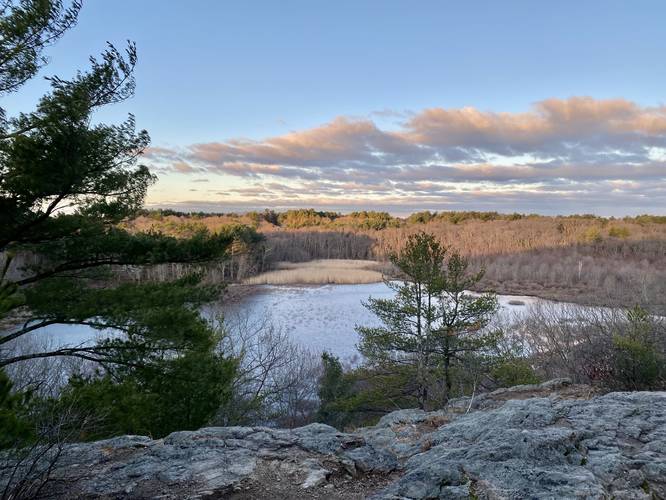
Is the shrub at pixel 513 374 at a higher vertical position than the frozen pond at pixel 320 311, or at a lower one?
higher

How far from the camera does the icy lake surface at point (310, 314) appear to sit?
23.6 m

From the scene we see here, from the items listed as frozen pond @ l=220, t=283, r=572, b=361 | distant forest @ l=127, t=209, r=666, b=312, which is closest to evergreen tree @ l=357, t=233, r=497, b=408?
frozen pond @ l=220, t=283, r=572, b=361

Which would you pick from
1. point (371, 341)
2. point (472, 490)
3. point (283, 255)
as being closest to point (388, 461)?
point (472, 490)

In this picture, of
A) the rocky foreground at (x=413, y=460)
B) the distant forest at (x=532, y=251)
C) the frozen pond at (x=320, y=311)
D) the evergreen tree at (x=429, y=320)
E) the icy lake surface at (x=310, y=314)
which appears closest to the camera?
the rocky foreground at (x=413, y=460)

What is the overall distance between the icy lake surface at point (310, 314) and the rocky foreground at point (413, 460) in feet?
36.6

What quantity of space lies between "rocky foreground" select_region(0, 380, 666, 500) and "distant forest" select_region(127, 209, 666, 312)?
2826cm

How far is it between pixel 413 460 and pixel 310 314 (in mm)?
30581

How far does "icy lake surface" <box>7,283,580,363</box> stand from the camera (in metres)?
23.6

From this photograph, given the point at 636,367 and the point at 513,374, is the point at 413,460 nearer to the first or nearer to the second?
the point at 636,367

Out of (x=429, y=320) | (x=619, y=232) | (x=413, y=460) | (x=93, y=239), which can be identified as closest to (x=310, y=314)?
(x=429, y=320)

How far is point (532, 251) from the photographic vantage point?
80312 millimetres

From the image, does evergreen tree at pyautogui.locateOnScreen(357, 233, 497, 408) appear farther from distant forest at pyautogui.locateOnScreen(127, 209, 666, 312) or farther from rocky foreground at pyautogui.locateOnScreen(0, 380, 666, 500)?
distant forest at pyautogui.locateOnScreen(127, 209, 666, 312)

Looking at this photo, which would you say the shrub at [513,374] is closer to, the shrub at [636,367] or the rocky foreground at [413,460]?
the shrub at [636,367]

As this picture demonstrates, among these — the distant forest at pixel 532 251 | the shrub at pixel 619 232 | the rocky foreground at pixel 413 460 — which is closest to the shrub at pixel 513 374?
the rocky foreground at pixel 413 460
